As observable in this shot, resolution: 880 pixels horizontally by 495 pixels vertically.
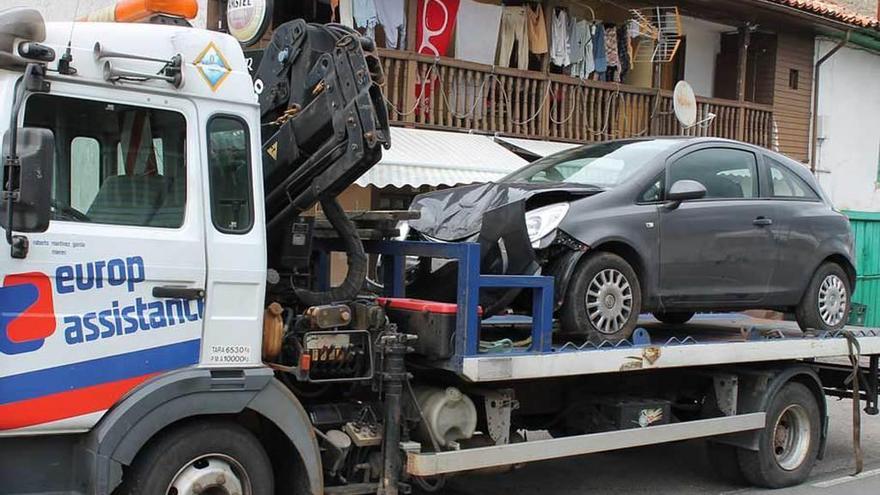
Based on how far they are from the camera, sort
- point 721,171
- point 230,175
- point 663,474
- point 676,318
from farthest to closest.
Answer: point 676,318 → point 663,474 → point 721,171 → point 230,175

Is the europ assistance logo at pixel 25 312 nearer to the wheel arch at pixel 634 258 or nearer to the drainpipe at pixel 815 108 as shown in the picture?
the wheel arch at pixel 634 258

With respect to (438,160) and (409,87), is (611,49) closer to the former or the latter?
(409,87)

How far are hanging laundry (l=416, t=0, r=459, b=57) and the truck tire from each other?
9056 mm

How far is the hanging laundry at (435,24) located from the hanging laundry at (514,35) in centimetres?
106

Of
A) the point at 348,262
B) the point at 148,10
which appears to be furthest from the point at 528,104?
the point at 148,10

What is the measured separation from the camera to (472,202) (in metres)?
6.16

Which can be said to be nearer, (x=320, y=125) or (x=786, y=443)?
(x=320, y=125)

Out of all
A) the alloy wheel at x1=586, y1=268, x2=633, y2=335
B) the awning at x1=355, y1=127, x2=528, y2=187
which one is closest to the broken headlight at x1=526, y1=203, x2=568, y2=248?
the alloy wheel at x1=586, y1=268, x2=633, y2=335

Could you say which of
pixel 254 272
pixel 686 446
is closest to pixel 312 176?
pixel 254 272

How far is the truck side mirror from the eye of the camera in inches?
145

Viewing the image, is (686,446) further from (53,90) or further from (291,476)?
(53,90)

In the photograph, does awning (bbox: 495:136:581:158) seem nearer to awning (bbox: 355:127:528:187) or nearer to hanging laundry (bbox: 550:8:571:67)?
awning (bbox: 355:127:528:187)

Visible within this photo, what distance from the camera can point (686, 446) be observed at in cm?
888

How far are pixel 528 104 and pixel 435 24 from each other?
81.8 inches
